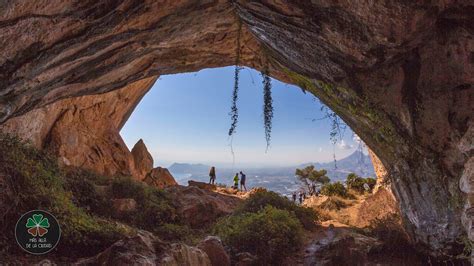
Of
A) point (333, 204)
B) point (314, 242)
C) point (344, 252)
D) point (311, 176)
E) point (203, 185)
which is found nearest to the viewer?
point (344, 252)

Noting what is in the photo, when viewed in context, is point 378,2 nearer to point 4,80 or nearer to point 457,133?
point 457,133

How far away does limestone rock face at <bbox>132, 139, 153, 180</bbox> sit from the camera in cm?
2852

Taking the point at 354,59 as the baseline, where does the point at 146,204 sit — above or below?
below

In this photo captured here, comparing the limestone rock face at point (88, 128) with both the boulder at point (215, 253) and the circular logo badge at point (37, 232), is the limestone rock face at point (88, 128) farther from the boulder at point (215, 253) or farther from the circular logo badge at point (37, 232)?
the boulder at point (215, 253)

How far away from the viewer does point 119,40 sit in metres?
8.36

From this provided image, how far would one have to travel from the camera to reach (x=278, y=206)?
55.8ft

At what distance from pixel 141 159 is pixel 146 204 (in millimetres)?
14235

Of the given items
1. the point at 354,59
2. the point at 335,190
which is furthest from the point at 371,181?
the point at 354,59

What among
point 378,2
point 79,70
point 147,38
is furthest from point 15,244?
point 378,2

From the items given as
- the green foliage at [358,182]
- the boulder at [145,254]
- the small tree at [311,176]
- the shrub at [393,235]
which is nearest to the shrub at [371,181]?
the green foliage at [358,182]

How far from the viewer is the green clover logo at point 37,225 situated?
7129 mm

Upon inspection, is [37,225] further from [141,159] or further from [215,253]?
[141,159]

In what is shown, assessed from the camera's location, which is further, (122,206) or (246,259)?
(122,206)

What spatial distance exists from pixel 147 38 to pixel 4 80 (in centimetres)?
375
